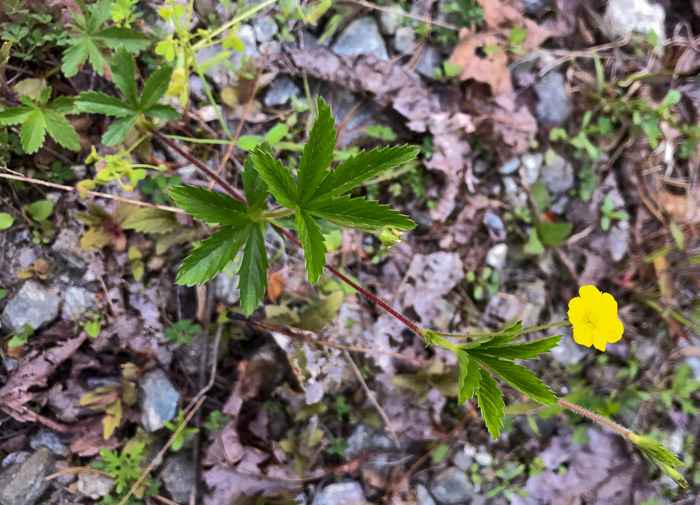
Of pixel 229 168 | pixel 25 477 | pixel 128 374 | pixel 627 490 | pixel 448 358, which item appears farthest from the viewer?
pixel 627 490

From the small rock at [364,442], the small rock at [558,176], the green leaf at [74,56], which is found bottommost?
the small rock at [364,442]

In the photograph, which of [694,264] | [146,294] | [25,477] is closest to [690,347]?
[694,264]

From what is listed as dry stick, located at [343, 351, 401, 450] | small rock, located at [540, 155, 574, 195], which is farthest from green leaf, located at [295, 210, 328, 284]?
small rock, located at [540, 155, 574, 195]

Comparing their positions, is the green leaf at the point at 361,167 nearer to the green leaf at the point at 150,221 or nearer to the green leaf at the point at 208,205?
the green leaf at the point at 208,205

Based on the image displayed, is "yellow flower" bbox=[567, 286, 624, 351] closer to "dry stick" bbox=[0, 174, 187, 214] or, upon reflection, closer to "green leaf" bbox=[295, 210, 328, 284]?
"green leaf" bbox=[295, 210, 328, 284]

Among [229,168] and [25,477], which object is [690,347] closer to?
[229,168]

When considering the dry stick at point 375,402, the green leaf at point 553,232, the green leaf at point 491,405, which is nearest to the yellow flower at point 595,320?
the green leaf at point 491,405

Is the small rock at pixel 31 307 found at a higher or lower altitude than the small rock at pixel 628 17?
lower
